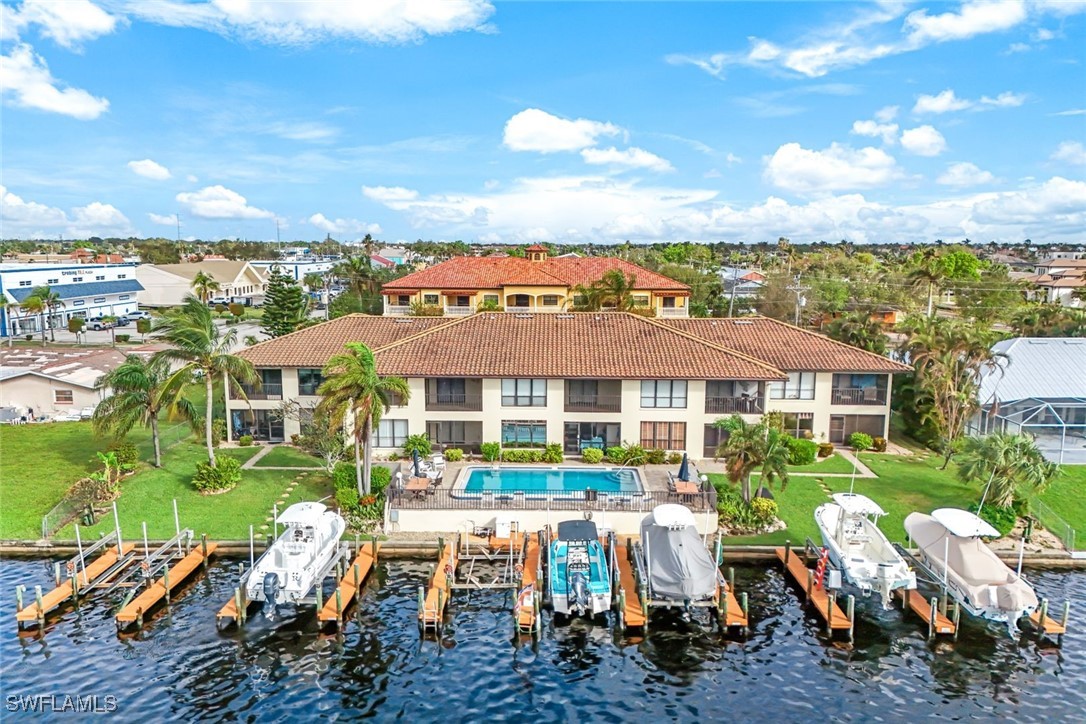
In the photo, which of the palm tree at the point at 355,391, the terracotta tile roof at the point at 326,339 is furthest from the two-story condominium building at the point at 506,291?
the palm tree at the point at 355,391

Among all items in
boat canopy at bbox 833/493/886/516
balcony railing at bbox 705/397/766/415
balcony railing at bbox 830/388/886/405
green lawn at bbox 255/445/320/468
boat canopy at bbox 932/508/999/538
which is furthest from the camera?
balcony railing at bbox 830/388/886/405

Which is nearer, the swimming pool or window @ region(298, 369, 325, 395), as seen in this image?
the swimming pool

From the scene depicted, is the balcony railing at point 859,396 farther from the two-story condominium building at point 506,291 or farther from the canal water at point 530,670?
the two-story condominium building at point 506,291

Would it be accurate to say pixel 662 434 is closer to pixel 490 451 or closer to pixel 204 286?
pixel 490 451

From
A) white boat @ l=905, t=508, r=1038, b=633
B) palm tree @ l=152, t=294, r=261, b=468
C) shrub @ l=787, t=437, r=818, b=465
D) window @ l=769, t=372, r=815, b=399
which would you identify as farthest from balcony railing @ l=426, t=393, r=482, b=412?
white boat @ l=905, t=508, r=1038, b=633

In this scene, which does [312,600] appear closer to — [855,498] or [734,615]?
[734,615]

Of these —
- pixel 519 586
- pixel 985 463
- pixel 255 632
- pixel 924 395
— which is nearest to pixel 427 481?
pixel 519 586

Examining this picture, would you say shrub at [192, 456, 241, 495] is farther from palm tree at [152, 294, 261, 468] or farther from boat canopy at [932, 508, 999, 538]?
boat canopy at [932, 508, 999, 538]

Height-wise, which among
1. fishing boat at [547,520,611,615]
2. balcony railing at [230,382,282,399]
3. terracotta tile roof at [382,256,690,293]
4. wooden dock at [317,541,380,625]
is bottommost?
wooden dock at [317,541,380,625]
